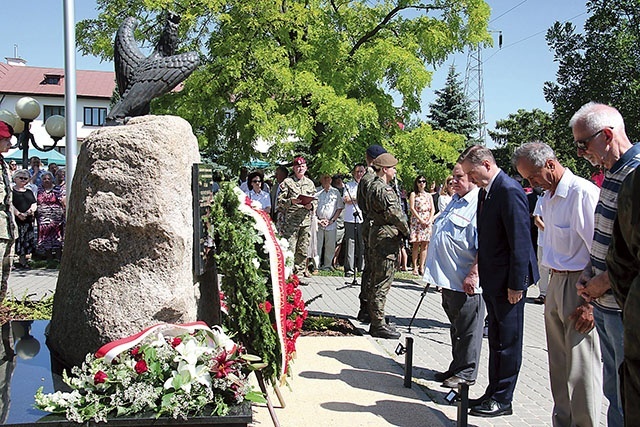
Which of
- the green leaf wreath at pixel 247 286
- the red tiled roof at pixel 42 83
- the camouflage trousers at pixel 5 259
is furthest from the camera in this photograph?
the red tiled roof at pixel 42 83

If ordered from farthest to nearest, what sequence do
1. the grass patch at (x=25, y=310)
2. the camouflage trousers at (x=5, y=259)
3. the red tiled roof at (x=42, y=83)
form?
the red tiled roof at (x=42, y=83) → the grass patch at (x=25, y=310) → the camouflage trousers at (x=5, y=259)

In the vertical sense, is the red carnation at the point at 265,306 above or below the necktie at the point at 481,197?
below

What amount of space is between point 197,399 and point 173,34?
3.65 m

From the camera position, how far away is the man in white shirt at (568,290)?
3854 millimetres

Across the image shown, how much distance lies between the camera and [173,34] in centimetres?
567

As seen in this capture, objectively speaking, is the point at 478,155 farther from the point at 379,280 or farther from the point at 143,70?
the point at 143,70

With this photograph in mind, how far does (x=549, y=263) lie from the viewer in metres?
4.10

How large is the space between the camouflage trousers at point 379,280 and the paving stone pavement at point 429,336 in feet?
1.28

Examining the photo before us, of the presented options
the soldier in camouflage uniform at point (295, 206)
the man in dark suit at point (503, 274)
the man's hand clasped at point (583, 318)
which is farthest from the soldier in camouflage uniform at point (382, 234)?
the soldier in camouflage uniform at point (295, 206)

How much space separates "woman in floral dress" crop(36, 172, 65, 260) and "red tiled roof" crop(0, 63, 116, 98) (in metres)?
38.1

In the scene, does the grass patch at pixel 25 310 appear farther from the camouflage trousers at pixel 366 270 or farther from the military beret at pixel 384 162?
the military beret at pixel 384 162

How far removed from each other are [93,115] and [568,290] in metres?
50.7

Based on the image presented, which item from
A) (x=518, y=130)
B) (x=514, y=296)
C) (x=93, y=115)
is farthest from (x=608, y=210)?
(x=93, y=115)

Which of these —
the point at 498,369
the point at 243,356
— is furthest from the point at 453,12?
the point at 243,356
